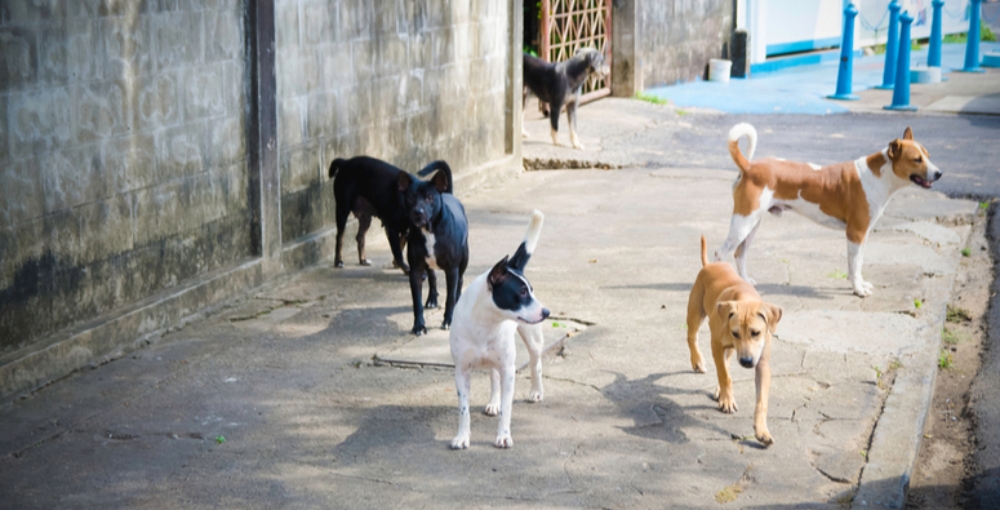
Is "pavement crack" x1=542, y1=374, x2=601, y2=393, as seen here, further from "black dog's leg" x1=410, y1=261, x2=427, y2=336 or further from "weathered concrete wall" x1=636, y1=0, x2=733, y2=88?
"weathered concrete wall" x1=636, y1=0, x2=733, y2=88

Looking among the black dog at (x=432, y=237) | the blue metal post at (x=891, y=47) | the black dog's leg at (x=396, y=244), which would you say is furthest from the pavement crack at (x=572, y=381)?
the blue metal post at (x=891, y=47)

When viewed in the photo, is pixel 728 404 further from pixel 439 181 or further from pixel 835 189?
pixel 835 189

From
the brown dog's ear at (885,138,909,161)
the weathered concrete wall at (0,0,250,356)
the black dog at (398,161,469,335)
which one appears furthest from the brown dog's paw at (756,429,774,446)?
the weathered concrete wall at (0,0,250,356)

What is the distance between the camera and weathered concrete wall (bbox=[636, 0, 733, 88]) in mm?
18156

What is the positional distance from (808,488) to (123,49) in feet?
14.9

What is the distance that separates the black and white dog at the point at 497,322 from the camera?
4785mm

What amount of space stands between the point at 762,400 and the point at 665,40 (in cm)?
1430

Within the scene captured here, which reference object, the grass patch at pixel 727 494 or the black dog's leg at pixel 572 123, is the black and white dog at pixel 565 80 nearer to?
the black dog's leg at pixel 572 123

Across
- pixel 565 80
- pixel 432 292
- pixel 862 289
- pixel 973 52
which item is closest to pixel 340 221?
pixel 432 292

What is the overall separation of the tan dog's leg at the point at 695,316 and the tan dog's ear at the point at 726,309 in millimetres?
652

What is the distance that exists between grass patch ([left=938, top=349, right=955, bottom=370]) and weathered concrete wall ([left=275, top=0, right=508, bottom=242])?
474 cm

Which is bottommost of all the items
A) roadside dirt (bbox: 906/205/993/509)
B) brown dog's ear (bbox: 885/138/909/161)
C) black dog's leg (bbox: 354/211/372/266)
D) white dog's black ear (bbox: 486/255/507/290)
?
roadside dirt (bbox: 906/205/993/509)

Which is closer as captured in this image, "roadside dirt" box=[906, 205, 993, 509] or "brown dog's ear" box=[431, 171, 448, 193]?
"roadside dirt" box=[906, 205, 993, 509]

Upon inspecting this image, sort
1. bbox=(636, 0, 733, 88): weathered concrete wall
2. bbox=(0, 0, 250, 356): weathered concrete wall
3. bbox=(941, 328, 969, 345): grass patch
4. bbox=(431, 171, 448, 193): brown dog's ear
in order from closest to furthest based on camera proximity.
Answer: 1. bbox=(0, 0, 250, 356): weathered concrete wall
2. bbox=(431, 171, 448, 193): brown dog's ear
3. bbox=(941, 328, 969, 345): grass patch
4. bbox=(636, 0, 733, 88): weathered concrete wall
